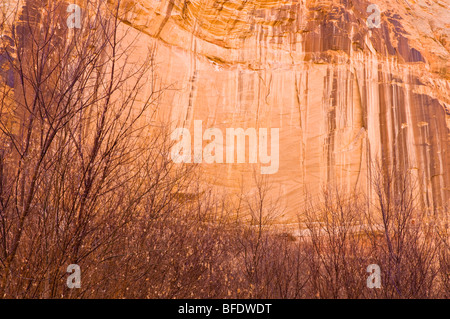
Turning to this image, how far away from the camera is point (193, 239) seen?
25.7ft

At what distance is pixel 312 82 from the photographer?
59.1ft

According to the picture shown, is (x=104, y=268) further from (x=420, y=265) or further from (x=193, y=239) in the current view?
(x=420, y=265)

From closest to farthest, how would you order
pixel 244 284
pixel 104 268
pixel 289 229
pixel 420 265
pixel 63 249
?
pixel 63 249 → pixel 104 268 → pixel 420 265 → pixel 244 284 → pixel 289 229

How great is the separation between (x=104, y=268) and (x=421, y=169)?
15.1 m

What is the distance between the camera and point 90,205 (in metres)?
3.38

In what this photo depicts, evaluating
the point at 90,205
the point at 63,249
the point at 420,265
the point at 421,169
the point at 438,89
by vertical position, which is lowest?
the point at 420,265

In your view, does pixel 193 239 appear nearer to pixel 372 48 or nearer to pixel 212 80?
pixel 212 80

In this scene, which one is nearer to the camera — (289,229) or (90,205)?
(90,205)

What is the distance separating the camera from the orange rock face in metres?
16.9

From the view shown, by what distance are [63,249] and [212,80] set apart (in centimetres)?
1518

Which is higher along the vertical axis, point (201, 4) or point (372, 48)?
point (201, 4)

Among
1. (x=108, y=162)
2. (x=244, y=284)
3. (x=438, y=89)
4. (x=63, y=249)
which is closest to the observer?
(x=63, y=249)

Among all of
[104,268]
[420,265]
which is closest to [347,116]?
[420,265]

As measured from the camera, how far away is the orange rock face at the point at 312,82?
16859 millimetres
